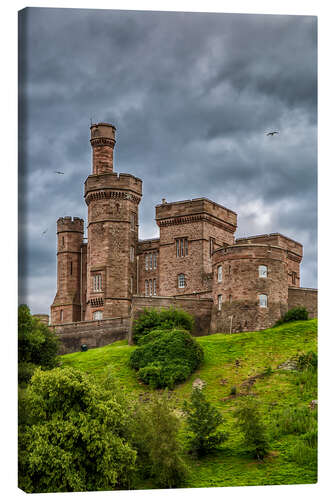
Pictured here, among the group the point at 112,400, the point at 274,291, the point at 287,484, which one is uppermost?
the point at 274,291

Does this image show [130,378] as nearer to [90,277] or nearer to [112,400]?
[112,400]

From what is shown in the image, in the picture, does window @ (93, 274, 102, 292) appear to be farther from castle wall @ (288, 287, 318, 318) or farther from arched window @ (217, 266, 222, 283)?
castle wall @ (288, 287, 318, 318)

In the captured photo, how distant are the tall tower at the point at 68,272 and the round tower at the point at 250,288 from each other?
16034 millimetres

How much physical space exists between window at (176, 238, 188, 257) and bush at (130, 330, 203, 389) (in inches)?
552

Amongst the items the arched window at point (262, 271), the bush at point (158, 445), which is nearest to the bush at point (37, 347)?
the bush at point (158, 445)

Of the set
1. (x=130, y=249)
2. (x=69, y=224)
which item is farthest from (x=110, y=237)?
(x=69, y=224)

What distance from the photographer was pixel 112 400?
22.3m

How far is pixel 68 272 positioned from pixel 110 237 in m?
6.38

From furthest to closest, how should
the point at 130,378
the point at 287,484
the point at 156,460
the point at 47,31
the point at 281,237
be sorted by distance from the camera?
the point at 281,237
the point at 130,378
the point at 156,460
the point at 287,484
the point at 47,31

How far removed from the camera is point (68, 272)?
182 feet

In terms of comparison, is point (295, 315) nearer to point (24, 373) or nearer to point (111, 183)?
point (111, 183)

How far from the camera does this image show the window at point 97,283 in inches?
1962

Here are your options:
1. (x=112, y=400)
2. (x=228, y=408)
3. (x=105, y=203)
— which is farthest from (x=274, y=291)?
(x=112, y=400)

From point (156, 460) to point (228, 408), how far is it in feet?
26.1
